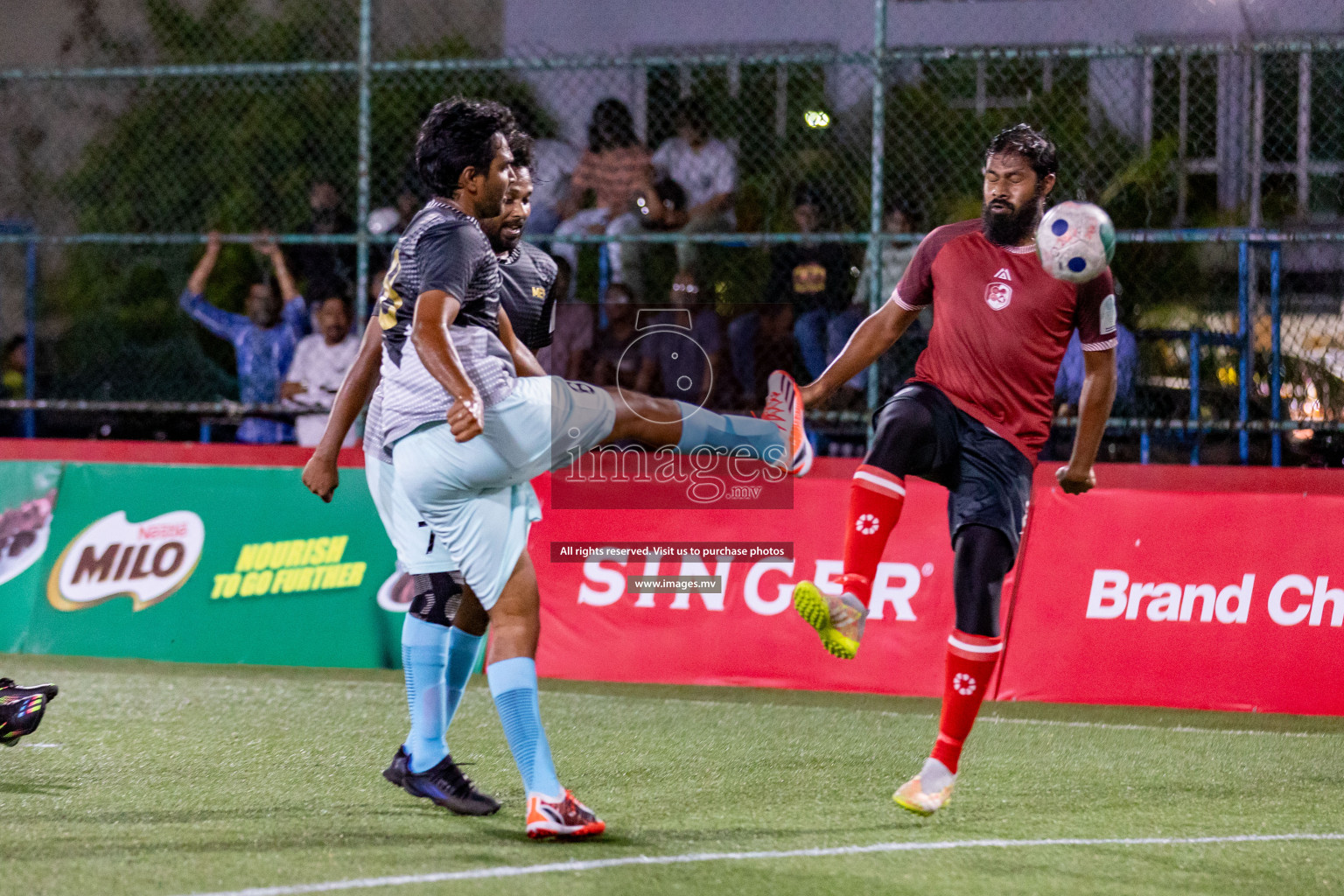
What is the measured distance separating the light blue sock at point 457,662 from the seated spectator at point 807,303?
4506 mm

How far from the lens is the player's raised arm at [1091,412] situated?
17.0ft

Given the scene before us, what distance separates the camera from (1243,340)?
29.5 ft

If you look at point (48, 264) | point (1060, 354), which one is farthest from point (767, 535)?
point (48, 264)

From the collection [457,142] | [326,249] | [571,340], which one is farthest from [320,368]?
[457,142]

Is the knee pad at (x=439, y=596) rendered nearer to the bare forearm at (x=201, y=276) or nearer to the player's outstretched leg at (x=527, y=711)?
the player's outstretched leg at (x=527, y=711)

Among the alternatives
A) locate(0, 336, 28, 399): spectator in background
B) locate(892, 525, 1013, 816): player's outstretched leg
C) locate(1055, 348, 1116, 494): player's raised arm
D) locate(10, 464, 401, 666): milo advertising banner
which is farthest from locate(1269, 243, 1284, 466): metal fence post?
locate(0, 336, 28, 399): spectator in background

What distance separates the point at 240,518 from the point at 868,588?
15.6 ft

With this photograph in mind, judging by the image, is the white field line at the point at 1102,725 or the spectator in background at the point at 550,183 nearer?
the white field line at the point at 1102,725

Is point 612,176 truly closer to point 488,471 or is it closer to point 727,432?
point 727,432

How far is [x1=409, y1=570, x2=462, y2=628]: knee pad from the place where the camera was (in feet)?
17.3

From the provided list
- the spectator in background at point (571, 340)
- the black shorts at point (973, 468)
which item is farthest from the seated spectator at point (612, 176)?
the black shorts at point (973, 468)

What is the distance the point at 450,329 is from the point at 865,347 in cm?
161

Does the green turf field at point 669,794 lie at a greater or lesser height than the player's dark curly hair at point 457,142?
lesser

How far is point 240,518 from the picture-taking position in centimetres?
870
